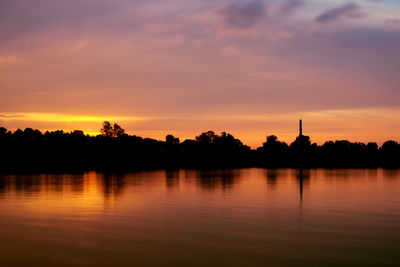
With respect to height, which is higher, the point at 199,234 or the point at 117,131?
the point at 117,131

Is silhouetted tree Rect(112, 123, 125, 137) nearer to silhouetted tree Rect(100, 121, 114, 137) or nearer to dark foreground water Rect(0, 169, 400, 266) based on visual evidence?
silhouetted tree Rect(100, 121, 114, 137)

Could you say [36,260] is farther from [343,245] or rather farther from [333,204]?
[333,204]

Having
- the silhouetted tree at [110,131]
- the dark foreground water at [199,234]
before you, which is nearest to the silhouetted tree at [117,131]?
the silhouetted tree at [110,131]

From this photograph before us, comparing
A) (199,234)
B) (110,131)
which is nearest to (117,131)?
(110,131)

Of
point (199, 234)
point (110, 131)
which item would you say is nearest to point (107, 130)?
point (110, 131)

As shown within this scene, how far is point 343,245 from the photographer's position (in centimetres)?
1540

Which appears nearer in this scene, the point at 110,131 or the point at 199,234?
the point at 199,234

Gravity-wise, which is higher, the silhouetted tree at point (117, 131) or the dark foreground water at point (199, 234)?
the silhouetted tree at point (117, 131)

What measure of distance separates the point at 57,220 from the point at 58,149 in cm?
14854

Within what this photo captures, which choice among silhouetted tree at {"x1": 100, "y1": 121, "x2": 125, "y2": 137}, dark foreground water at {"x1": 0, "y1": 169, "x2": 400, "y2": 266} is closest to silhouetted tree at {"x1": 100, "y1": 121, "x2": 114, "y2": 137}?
silhouetted tree at {"x1": 100, "y1": 121, "x2": 125, "y2": 137}

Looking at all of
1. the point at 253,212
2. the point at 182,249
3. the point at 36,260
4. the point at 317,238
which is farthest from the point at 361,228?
the point at 36,260

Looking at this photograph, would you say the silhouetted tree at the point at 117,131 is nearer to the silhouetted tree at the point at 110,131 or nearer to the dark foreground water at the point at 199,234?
the silhouetted tree at the point at 110,131

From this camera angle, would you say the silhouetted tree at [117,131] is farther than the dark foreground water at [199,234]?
Yes

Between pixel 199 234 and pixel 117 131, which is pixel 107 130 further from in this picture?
pixel 199 234
